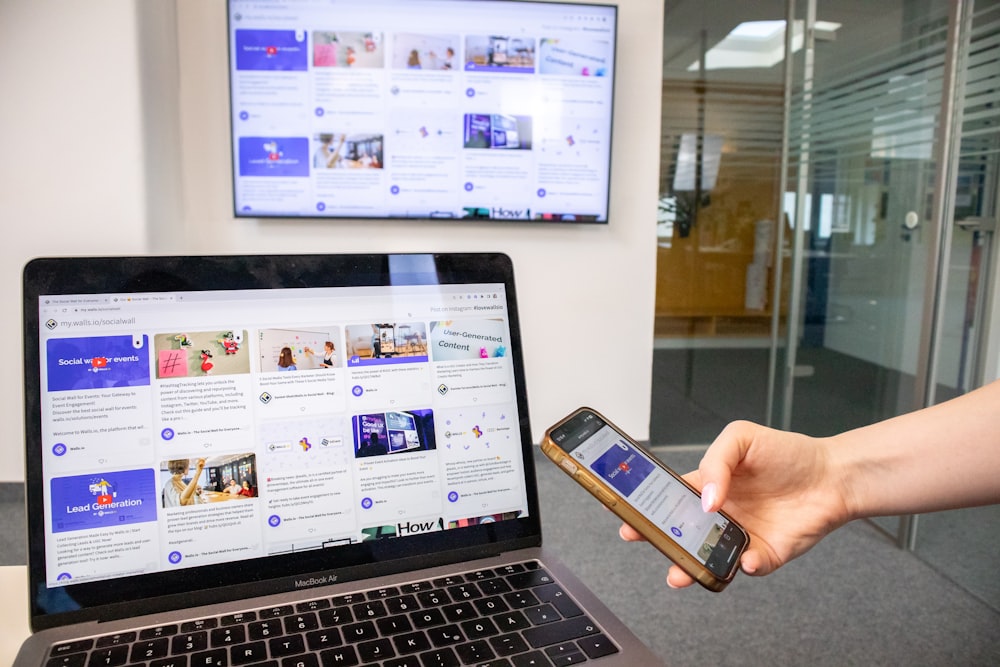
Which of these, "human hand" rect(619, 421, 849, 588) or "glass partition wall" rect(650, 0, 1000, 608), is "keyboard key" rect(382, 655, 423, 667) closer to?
"human hand" rect(619, 421, 849, 588)

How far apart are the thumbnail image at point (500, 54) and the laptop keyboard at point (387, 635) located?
7.12ft

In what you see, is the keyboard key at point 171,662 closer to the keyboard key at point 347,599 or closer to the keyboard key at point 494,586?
the keyboard key at point 347,599

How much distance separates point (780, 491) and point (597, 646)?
1.15ft

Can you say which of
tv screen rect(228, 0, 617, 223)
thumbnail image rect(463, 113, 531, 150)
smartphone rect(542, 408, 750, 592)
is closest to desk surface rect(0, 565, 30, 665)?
smartphone rect(542, 408, 750, 592)

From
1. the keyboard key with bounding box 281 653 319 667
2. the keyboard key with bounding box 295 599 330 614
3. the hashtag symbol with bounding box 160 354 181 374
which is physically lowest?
the keyboard key with bounding box 281 653 319 667

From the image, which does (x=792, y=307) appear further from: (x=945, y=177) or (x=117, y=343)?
(x=117, y=343)

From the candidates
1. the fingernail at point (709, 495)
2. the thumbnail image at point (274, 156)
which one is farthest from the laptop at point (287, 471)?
the thumbnail image at point (274, 156)

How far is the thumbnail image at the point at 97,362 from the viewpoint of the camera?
1.75 feet

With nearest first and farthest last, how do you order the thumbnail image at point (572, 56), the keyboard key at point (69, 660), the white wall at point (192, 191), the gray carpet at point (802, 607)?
the keyboard key at point (69, 660), the gray carpet at point (802, 607), the white wall at point (192, 191), the thumbnail image at point (572, 56)

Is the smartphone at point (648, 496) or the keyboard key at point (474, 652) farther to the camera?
the smartphone at point (648, 496)

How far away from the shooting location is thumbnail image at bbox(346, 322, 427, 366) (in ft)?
2.01

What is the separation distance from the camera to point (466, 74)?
2.38m

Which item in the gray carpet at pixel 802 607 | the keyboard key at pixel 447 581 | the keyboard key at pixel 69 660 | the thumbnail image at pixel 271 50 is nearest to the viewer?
the keyboard key at pixel 69 660

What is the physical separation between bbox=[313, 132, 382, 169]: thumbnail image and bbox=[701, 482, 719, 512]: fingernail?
2.05 m
